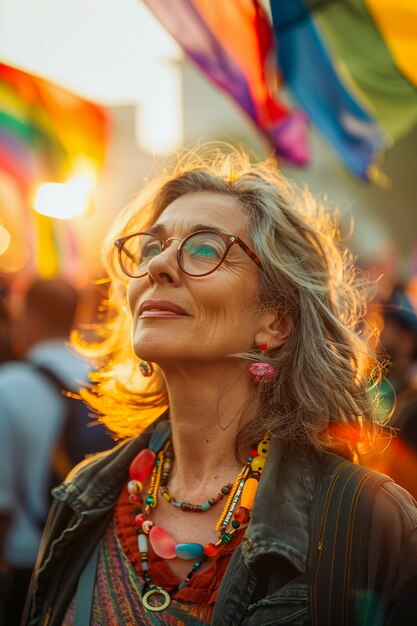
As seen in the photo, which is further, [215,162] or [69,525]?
[215,162]

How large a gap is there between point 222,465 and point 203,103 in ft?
110

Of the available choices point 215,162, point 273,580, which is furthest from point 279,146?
point 273,580

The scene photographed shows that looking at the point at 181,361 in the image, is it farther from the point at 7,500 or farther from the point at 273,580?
the point at 7,500

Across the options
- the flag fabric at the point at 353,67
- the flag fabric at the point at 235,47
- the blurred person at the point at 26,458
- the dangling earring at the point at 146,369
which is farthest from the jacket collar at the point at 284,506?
the flag fabric at the point at 235,47

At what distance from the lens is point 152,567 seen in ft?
7.51

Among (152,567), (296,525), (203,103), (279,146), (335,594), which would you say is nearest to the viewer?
(335,594)

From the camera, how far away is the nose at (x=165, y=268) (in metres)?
2.36

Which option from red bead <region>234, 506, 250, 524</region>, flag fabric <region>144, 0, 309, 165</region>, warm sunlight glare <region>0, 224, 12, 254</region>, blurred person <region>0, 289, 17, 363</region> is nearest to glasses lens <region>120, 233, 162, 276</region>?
red bead <region>234, 506, 250, 524</region>

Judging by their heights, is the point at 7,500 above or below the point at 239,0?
below

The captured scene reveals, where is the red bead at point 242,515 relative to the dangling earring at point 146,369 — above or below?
below

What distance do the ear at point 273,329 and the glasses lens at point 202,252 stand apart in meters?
0.25

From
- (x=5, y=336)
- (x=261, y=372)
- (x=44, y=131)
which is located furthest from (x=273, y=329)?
(x=44, y=131)

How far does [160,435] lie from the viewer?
2670 mm

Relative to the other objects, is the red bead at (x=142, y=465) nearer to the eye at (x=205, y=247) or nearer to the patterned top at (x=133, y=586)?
Answer: the patterned top at (x=133, y=586)
